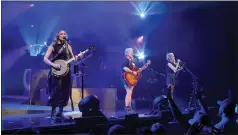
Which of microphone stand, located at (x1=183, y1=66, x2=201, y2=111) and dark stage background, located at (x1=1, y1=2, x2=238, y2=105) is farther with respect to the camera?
microphone stand, located at (x1=183, y1=66, x2=201, y2=111)

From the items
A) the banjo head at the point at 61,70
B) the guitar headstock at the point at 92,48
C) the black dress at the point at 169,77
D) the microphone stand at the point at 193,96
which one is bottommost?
the microphone stand at the point at 193,96

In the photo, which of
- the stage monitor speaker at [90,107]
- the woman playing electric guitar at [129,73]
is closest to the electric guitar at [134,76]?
the woman playing electric guitar at [129,73]

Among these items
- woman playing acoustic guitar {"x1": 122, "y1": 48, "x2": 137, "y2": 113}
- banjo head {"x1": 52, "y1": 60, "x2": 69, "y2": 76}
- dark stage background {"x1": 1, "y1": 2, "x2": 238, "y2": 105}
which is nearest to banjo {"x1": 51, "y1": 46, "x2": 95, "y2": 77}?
banjo head {"x1": 52, "y1": 60, "x2": 69, "y2": 76}

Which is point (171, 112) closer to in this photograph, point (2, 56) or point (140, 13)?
point (140, 13)

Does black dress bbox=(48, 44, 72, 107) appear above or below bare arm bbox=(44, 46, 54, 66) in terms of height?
below

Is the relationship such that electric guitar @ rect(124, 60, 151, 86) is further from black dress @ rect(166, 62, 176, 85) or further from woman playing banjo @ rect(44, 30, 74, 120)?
woman playing banjo @ rect(44, 30, 74, 120)

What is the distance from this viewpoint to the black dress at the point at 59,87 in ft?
10.1

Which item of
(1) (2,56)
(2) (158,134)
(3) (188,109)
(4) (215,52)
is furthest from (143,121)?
(1) (2,56)

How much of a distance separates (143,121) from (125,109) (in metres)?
0.21

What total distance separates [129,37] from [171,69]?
523 millimetres

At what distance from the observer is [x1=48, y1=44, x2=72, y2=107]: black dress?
10.1 feet

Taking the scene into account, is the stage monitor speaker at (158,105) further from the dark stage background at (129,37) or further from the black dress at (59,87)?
the black dress at (59,87)

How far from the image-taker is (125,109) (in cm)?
314

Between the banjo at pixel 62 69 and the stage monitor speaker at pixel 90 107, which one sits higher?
the banjo at pixel 62 69
